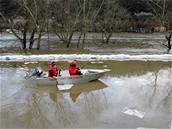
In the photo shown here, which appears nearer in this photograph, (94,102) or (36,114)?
(36,114)

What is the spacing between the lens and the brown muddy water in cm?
936

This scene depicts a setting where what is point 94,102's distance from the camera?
11.4m

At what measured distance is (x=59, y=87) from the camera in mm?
13195

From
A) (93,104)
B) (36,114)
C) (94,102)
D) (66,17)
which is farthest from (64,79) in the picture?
(66,17)

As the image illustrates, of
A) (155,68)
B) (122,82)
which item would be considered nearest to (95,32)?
(155,68)

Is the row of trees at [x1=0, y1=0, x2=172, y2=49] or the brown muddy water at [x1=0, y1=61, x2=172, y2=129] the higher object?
the row of trees at [x1=0, y1=0, x2=172, y2=49]

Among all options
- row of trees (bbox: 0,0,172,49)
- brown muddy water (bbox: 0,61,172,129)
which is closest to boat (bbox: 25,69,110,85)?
brown muddy water (bbox: 0,61,172,129)

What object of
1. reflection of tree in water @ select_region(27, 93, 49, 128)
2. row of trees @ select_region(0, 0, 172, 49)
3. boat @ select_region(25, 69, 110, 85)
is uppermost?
row of trees @ select_region(0, 0, 172, 49)

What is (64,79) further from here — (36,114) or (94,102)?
(36,114)

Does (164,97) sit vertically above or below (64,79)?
below

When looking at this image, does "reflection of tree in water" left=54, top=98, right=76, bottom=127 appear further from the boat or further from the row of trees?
the row of trees

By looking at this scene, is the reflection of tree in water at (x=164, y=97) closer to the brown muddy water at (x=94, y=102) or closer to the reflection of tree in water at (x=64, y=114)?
the brown muddy water at (x=94, y=102)

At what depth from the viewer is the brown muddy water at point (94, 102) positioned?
936cm

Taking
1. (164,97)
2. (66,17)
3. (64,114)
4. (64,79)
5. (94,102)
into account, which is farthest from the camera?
(66,17)
